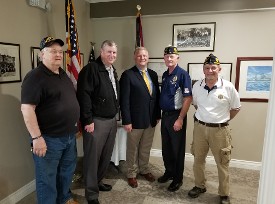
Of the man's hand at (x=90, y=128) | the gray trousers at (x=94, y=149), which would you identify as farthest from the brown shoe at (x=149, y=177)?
the man's hand at (x=90, y=128)

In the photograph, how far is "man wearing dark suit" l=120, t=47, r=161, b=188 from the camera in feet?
8.20

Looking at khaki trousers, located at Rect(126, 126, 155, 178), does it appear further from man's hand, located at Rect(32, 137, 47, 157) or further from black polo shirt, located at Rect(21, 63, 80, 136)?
man's hand, located at Rect(32, 137, 47, 157)

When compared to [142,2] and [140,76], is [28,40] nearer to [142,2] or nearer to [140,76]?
[140,76]

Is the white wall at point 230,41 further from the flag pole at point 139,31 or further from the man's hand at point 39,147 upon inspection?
the man's hand at point 39,147

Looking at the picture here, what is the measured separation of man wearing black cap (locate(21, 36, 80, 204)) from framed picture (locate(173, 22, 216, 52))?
1.89 metres

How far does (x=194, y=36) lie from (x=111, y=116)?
5.77 feet

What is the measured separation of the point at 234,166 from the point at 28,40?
3.10 metres

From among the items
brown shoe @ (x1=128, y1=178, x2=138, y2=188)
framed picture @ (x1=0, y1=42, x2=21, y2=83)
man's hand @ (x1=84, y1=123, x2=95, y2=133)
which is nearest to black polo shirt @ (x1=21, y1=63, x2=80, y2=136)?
man's hand @ (x1=84, y1=123, x2=95, y2=133)

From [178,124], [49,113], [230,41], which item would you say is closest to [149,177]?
[178,124]

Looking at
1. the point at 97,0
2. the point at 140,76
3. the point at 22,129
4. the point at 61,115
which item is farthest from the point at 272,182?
the point at 97,0

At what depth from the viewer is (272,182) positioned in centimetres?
59

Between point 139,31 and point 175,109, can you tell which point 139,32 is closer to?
point 139,31

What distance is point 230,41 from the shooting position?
A: 3.08 meters

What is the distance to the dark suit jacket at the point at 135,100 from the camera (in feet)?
8.16
